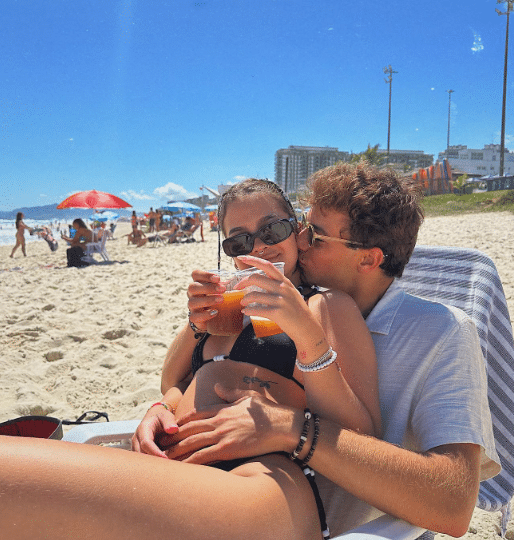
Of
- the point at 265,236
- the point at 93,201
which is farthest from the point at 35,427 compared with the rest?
the point at 93,201

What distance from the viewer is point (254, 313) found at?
1248 millimetres

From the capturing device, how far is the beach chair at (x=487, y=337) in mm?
1931

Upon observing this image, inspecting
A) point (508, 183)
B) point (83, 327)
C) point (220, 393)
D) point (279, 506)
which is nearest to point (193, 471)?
point (279, 506)

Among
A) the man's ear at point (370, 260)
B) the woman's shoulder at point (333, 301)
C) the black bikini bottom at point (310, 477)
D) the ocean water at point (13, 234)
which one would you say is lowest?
the ocean water at point (13, 234)

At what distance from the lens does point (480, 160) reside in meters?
86.9

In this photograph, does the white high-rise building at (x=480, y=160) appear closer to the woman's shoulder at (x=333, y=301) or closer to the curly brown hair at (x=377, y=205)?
the curly brown hair at (x=377, y=205)

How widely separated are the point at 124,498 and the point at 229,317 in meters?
0.67

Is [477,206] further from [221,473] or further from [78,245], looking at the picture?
[221,473]

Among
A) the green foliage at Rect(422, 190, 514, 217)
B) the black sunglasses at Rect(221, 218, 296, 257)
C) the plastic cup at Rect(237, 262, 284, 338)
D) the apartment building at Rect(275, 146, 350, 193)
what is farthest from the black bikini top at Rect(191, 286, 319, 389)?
the apartment building at Rect(275, 146, 350, 193)

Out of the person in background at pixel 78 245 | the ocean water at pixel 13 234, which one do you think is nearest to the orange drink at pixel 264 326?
the person in background at pixel 78 245

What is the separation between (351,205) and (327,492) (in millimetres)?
997

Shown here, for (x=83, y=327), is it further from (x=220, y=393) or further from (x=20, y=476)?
(x=20, y=476)

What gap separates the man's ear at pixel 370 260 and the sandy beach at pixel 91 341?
1.52 m

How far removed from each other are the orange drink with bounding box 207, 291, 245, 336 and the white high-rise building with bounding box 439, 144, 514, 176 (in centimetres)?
8251
